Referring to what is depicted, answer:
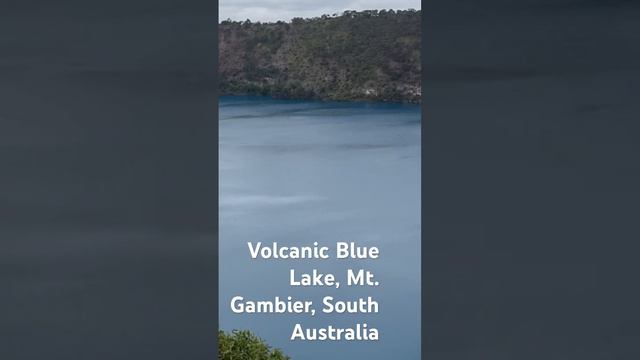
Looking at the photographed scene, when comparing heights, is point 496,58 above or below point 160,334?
above

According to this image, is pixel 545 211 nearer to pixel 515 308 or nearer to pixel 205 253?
pixel 515 308

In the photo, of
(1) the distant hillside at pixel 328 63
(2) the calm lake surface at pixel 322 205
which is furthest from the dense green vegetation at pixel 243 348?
(1) the distant hillside at pixel 328 63

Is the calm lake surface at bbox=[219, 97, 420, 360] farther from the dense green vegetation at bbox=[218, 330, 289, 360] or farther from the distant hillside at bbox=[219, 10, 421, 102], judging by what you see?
the dense green vegetation at bbox=[218, 330, 289, 360]

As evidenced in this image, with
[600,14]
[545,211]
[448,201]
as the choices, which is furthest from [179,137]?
[600,14]

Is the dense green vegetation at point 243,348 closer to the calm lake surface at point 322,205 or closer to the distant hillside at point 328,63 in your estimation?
the calm lake surface at point 322,205

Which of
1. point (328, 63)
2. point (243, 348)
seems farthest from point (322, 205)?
point (243, 348)

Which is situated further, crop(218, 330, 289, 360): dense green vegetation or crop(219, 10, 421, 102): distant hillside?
crop(219, 10, 421, 102): distant hillside

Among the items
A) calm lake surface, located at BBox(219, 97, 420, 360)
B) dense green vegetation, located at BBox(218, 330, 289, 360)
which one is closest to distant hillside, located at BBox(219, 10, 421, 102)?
calm lake surface, located at BBox(219, 97, 420, 360)
